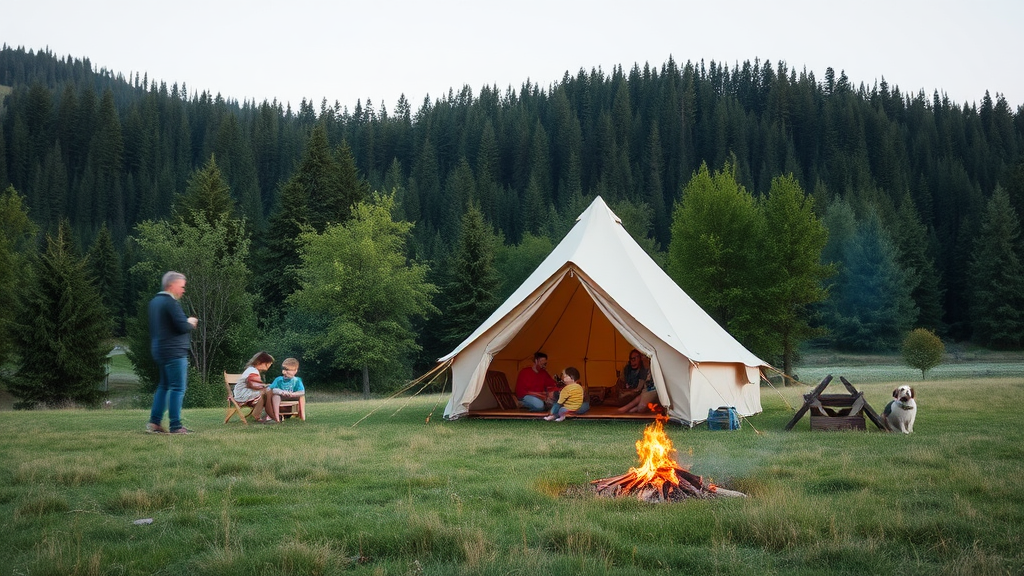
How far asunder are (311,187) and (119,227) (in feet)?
151

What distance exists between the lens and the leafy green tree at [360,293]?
2778cm

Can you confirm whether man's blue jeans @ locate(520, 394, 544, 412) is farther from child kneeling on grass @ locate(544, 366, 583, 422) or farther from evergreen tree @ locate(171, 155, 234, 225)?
Answer: evergreen tree @ locate(171, 155, 234, 225)

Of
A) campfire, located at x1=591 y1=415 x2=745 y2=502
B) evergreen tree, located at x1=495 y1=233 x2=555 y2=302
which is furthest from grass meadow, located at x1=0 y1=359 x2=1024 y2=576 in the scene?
evergreen tree, located at x1=495 y1=233 x2=555 y2=302

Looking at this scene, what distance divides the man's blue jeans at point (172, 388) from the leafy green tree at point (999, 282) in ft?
151

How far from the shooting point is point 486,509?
4090 millimetres

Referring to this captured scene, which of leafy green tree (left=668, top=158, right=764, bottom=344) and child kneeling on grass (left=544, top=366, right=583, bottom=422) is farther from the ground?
leafy green tree (left=668, top=158, right=764, bottom=344)

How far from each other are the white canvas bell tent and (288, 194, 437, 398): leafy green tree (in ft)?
54.0

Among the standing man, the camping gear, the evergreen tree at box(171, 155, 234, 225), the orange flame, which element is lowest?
the camping gear

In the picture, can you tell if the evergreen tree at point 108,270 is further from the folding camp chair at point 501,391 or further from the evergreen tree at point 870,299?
the evergreen tree at point 870,299

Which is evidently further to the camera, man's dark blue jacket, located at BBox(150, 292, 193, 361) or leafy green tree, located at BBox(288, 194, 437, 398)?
leafy green tree, located at BBox(288, 194, 437, 398)

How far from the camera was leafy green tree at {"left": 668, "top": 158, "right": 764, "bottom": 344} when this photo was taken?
26062 mm

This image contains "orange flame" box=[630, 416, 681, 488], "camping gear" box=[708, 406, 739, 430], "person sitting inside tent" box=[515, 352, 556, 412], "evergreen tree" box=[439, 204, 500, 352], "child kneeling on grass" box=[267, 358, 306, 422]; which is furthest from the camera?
"evergreen tree" box=[439, 204, 500, 352]

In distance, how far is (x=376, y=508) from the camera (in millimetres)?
4156

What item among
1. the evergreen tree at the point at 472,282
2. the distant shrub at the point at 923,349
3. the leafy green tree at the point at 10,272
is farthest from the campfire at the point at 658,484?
the evergreen tree at the point at 472,282
